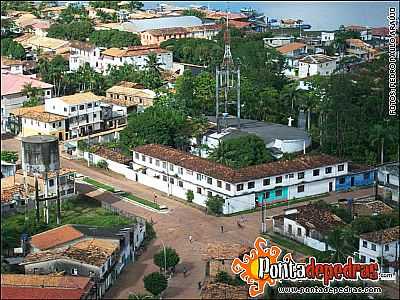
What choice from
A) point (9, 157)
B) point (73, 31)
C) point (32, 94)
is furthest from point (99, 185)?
point (73, 31)

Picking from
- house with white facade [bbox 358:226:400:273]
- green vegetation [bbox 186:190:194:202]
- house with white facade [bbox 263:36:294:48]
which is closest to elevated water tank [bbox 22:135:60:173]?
green vegetation [bbox 186:190:194:202]

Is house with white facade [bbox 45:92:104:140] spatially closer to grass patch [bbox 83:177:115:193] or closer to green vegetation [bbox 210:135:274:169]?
grass patch [bbox 83:177:115:193]

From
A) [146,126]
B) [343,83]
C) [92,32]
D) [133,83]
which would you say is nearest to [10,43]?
[92,32]

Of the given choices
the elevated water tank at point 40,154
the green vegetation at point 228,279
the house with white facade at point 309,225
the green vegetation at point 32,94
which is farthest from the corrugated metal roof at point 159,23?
the green vegetation at point 228,279

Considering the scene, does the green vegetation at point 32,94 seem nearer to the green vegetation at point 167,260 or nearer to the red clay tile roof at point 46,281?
the green vegetation at point 167,260

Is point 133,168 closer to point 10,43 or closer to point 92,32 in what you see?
point 10,43

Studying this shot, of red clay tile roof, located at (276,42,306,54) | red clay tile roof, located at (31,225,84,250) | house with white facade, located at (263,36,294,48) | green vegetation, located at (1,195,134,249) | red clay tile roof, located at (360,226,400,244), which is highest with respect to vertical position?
red clay tile roof, located at (276,42,306,54)

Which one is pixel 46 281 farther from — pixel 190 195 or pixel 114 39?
pixel 114 39
